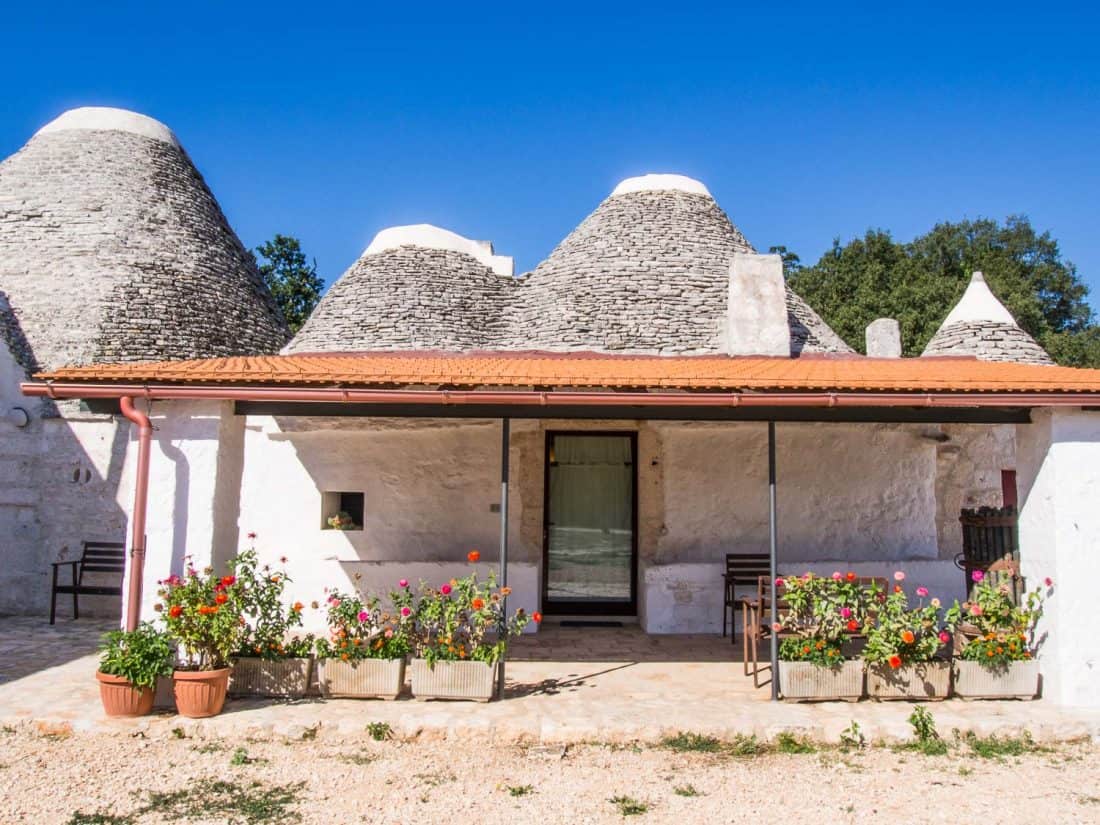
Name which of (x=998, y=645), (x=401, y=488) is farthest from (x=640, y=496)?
(x=998, y=645)

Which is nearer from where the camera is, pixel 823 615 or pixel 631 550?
pixel 823 615

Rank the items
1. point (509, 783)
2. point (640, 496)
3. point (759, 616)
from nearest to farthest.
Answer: point (509, 783)
point (759, 616)
point (640, 496)

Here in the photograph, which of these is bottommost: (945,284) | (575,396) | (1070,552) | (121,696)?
(121,696)

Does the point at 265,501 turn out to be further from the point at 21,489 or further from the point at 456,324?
the point at 456,324

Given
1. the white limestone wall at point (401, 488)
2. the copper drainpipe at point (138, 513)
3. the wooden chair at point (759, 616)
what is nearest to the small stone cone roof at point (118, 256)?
the white limestone wall at point (401, 488)

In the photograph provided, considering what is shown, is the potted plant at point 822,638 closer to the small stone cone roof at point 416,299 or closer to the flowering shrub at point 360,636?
the flowering shrub at point 360,636

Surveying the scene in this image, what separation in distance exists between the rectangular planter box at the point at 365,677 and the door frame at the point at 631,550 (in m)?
3.63

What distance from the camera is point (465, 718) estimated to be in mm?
5082

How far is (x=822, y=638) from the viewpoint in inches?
221

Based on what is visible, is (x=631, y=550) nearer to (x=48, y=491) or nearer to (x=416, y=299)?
(x=416, y=299)

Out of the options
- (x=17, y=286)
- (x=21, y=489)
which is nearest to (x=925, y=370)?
(x=21, y=489)

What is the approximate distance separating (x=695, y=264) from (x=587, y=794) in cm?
1002

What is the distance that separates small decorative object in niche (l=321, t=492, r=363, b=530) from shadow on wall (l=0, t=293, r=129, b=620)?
10.7ft

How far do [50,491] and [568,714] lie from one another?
8.21 metres
